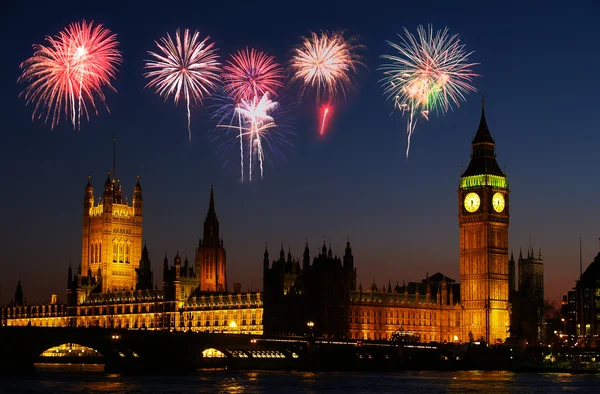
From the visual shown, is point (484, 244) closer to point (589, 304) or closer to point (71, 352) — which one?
point (589, 304)

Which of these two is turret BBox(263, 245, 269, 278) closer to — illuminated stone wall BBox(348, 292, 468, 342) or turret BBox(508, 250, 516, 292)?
illuminated stone wall BBox(348, 292, 468, 342)

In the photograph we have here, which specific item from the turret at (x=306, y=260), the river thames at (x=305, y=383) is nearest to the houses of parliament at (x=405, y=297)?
the turret at (x=306, y=260)

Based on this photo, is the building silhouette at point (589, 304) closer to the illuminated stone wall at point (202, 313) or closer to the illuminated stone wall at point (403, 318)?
the illuminated stone wall at point (403, 318)

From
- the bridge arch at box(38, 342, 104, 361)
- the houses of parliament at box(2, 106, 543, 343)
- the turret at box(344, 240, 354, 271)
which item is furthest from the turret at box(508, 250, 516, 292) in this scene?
the bridge arch at box(38, 342, 104, 361)

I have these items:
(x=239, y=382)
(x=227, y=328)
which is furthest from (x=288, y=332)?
(x=239, y=382)

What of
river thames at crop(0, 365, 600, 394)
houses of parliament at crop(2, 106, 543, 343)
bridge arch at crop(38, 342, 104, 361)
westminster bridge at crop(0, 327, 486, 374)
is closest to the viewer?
river thames at crop(0, 365, 600, 394)

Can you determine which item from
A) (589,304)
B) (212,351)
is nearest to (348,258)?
(212,351)

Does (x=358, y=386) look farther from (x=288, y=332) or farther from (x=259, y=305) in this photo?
(x=259, y=305)
